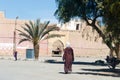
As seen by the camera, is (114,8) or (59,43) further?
(59,43)

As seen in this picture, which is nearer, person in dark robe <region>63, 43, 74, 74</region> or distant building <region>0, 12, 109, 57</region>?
person in dark robe <region>63, 43, 74, 74</region>

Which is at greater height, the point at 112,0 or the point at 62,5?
the point at 62,5

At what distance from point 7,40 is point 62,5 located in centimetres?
3431

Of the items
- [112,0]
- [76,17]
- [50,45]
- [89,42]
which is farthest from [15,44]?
[112,0]

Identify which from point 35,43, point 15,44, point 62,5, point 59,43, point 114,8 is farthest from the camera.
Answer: point 59,43

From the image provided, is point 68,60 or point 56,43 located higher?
point 56,43

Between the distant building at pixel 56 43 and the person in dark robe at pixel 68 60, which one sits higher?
the distant building at pixel 56 43

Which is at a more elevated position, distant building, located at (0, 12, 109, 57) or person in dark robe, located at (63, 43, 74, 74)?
distant building, located at (0, 12, 109, 57)

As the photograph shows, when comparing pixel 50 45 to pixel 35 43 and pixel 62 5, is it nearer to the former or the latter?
pixel 35 43

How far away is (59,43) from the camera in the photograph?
3250 inches

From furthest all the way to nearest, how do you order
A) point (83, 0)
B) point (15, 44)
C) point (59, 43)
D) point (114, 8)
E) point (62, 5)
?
point (59, 43)
point (15, 44)
point (62, 5)
point (83, 0)
point (114, 8)

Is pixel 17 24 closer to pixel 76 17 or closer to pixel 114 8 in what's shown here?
pixel 76 17

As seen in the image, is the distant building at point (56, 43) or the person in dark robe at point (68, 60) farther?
the distant building at point (56, 43)

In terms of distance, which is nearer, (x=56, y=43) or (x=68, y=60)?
(x=68, y=60)
